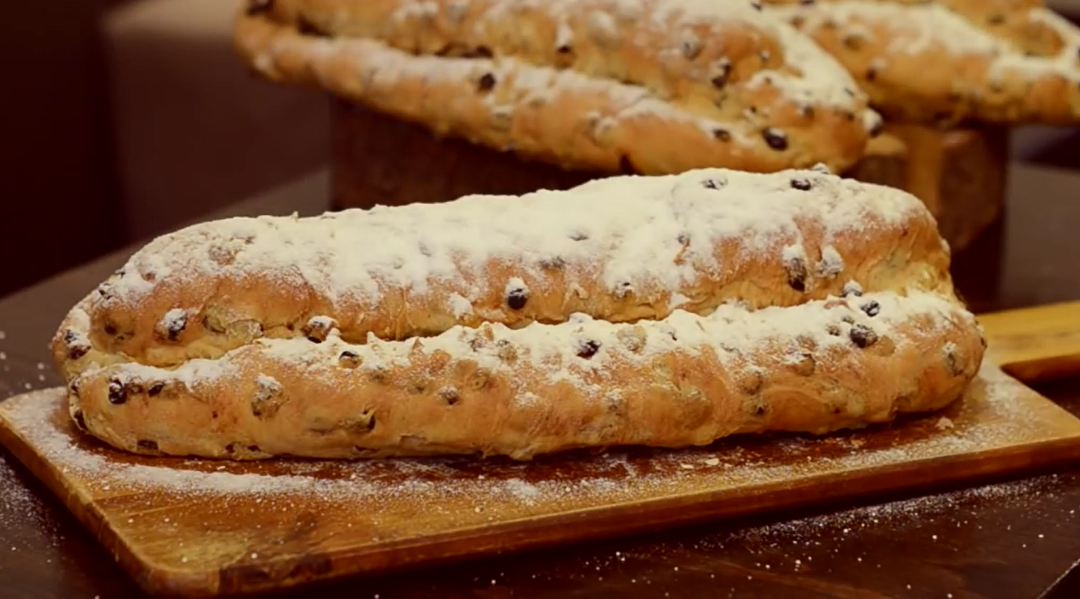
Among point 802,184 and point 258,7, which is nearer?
point 802,184

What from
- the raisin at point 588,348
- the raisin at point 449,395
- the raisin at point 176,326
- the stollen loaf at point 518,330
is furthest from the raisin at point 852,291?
the raisin at point 176,326

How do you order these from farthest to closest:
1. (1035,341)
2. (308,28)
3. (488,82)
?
1. (308,28)
2. (488,82)
3. (1035,341)

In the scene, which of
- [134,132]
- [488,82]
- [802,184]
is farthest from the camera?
[134,132]

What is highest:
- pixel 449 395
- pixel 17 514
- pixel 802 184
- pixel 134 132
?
pixel 802 184

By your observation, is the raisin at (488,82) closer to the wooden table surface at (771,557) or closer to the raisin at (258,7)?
the raisin at (258,7)

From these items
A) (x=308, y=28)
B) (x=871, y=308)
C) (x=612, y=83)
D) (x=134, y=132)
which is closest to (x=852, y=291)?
(x=871, y=308)

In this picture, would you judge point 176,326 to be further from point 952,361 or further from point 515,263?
point 952,361

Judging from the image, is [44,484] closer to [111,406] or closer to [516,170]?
[111,406]

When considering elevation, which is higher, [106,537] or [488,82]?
[488,82]
